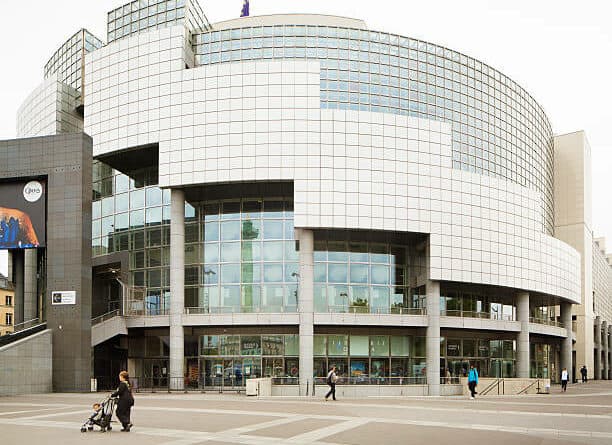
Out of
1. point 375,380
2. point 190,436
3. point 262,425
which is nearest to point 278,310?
point 375,380

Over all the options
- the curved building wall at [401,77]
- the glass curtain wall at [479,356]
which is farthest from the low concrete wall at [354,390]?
the curved building wall at [401,77]

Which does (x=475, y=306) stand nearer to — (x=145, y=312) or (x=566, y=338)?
(x=566, y=338)

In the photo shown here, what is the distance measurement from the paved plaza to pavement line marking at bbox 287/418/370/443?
0.03 metres

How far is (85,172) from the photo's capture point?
44.5 metres

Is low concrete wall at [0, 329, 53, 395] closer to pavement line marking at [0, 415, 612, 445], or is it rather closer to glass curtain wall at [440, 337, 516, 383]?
pavement line marking at [0, 415, 612, 445]

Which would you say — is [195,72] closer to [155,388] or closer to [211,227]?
[211,227]

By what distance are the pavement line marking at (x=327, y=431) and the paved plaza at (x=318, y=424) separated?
3cm

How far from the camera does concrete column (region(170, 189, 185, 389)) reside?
1944 inches

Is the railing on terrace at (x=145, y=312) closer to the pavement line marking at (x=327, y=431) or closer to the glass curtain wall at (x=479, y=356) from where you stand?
the glass curtain wall at (x=479, y=356)

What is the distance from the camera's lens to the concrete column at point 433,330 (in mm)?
51188

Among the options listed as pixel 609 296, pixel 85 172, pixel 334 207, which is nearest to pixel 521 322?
pixel 334 207

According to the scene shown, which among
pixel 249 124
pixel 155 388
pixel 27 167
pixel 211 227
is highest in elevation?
pixel 249 124

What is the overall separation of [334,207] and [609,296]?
91440 millimetres

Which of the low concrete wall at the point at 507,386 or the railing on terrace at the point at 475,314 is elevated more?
the railing on terrace at the point at 475,314
